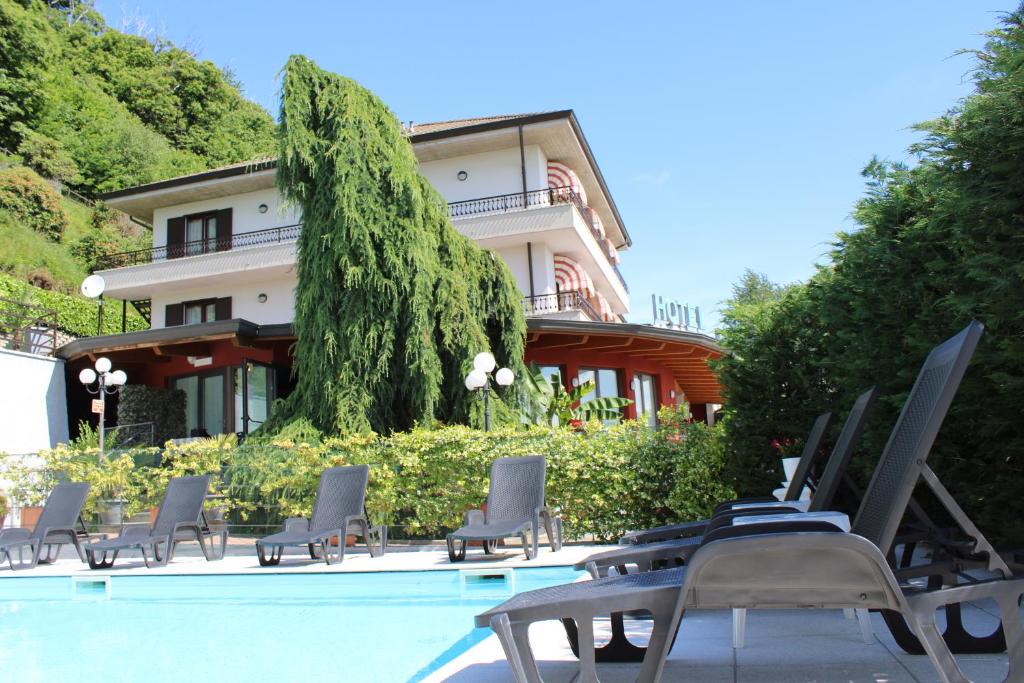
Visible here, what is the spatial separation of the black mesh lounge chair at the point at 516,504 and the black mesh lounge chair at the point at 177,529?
398 cm

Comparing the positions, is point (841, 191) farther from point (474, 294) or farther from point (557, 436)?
point (474, 294)

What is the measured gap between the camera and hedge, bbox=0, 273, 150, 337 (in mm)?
29750

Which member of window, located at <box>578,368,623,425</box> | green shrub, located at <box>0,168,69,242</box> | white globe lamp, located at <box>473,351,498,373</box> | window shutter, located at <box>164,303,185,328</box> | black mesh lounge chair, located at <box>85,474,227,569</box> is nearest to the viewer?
black mesh lounge chair, located at <box>85,474,227,569</box>

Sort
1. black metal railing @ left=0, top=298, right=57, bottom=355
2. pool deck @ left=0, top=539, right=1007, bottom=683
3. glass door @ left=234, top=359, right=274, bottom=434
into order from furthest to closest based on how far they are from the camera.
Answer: black metal railing @ left=0, top=298, right=57, bottom=355 < glass door @ left=234, top=359, right=274, bottom=434 < pool deck @ left=0, top=539, right=1007, bottom=683

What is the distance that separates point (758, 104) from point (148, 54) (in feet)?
187

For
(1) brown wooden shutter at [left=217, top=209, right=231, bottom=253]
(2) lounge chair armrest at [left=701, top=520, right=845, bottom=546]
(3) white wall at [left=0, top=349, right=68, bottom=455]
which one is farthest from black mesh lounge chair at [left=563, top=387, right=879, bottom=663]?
(1) brown wooden shutter at [left=217, top=209, right=231, bottom=253]

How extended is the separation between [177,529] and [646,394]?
1741 cm

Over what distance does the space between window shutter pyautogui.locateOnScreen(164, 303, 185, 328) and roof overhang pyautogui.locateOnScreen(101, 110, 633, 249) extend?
4419 mm

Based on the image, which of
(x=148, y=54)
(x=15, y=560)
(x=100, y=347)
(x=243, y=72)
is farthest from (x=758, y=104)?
(x=243, y=72)

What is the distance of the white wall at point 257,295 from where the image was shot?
28.4 metres

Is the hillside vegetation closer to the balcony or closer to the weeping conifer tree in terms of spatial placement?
the balcony

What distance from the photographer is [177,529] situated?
10797 mm

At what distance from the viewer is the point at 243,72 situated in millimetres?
66938

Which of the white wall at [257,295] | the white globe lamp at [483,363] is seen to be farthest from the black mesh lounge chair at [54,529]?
the white wall at [257,295]
